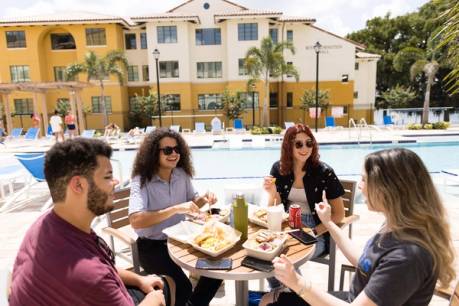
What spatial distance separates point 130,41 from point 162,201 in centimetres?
2633

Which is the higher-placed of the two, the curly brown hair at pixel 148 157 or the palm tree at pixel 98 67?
the palm tree at pixel 98 67

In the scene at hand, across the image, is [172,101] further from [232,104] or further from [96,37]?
[96,37]

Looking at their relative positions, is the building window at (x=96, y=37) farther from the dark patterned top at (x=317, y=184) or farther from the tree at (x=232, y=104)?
the dark patterned top at (x=317, y=184)

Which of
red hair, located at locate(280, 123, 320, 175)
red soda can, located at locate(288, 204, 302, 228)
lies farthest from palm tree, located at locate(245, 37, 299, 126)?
red soda can, located at locate(288, 204, 302, 228)

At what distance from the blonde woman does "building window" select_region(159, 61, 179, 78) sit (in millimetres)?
24566

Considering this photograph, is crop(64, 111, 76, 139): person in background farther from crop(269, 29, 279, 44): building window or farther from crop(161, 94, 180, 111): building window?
crop(269, 29, 279, 44): building window

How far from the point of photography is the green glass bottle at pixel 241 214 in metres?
2.30

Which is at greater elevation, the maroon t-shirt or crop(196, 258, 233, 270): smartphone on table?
the maroon t-shirt

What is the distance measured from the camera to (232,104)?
23172mm

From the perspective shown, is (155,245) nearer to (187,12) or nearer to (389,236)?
(389,236)

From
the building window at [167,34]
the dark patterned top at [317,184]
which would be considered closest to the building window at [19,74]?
the building window at [167,34]

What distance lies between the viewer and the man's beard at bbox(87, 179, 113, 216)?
1490 mm

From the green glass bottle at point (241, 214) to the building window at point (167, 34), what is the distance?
2402 centimetres

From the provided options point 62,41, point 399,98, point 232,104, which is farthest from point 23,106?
point 399,98
